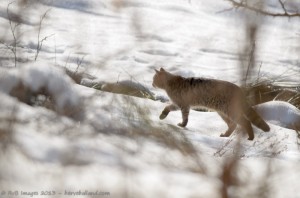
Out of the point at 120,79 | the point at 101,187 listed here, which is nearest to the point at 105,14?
the point at 120,79

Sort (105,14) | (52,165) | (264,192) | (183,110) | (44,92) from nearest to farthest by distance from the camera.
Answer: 1. (264,192)
2. (52,165)
3. (44,92)
4. (183,110)
5. (105,14)

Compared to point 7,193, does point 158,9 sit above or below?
below

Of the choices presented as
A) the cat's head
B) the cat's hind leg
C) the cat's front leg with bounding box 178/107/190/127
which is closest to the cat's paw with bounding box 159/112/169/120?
the cat's front leg with bounding box 178/107/190/127

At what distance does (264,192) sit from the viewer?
1.60 meters

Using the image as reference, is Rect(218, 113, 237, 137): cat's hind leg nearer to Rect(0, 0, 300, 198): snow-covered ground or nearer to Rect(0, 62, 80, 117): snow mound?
Rect(0, 0, 300, 198): snow-covered ground

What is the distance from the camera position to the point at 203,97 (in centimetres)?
537

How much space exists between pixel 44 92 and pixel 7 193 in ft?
6.15

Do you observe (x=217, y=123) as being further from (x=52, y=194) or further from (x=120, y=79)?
(x=52, y=194)

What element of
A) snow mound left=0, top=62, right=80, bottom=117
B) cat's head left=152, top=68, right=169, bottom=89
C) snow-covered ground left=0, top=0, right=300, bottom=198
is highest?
snow-covered ground left=0, top=0, right=300, bottom=198

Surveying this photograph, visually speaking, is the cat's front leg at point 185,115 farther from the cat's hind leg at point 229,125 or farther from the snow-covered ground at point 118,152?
the snow-covered ground at point 118,152

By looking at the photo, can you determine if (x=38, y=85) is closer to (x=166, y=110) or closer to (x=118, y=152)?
(x=118, y=152)

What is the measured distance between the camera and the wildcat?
4.93 m

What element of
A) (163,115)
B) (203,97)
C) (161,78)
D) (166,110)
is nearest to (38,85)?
(163,115)

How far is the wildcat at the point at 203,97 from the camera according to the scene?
493 centimetres
